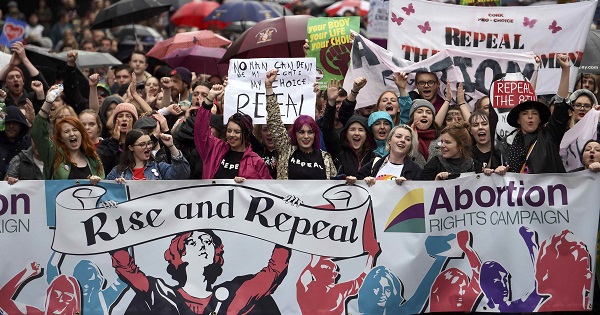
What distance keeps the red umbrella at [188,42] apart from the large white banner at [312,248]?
20.0 ft

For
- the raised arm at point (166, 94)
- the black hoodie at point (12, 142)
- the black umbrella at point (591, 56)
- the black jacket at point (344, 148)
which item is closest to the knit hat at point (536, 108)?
the black jacket at point (344, 148)

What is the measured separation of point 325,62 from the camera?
13.4 metres

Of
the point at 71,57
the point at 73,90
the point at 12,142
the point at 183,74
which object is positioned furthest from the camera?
the point at 183,74

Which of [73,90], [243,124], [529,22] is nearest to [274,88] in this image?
[243,124]

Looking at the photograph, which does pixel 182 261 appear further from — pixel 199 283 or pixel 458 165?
pixel 458 165

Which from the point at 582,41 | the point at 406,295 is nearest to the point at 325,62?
the point at 582,41

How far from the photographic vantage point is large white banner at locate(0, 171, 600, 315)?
10773 mm

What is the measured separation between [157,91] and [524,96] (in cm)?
477

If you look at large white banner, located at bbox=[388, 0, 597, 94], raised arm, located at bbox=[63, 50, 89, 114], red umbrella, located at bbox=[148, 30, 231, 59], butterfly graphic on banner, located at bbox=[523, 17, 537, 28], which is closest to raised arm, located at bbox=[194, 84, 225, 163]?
large white banner, located at bbox=[388, 0, 597, 94]

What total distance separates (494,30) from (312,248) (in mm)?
3652

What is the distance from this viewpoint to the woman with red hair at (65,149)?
1140 centimetres

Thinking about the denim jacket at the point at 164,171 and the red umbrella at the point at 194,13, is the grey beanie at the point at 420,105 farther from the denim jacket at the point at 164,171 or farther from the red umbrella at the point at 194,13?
the red umbrella at the point at 194,13

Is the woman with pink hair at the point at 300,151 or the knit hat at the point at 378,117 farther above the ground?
the knit hat at the point at 378,117

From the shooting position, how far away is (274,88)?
12.1m
